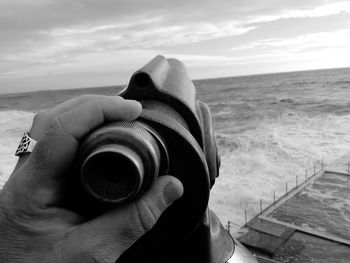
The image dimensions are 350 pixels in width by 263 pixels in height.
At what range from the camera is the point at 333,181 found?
9477 mm

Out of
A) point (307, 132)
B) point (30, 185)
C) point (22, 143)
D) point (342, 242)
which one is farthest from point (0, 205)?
point (307, 132)

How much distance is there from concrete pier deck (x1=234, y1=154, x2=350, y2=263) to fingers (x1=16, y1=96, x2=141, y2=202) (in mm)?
5154

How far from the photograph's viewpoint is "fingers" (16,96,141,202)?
0.84m

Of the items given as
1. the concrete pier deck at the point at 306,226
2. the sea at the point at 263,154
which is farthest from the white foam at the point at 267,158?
the concrete pier deck at the point at 306,226

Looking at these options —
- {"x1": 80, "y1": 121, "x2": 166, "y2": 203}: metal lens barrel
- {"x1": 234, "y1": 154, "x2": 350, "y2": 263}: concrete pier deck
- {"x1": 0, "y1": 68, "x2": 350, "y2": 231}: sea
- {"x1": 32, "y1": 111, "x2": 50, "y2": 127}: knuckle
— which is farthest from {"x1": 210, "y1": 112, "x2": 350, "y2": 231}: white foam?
{"x1": 80, "y1": 121, "x2": 166, "y2": 203}: metal lens barrel

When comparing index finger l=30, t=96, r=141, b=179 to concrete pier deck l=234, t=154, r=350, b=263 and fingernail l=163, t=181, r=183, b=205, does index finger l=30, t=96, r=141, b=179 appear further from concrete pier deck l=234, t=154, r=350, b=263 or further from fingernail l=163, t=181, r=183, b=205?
concrete pier deck l=234, t=154, r=350, b=263

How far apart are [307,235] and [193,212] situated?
609cm

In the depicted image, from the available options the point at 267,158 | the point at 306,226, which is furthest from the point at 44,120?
the point at 267,158

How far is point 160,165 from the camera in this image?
36.7 inches

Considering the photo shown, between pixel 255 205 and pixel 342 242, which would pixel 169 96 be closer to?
pixel 342 242

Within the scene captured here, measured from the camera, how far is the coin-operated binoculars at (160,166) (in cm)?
77

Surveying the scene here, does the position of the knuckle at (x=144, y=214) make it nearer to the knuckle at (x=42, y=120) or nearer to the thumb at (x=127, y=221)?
the thumb at (x=127, y=221)

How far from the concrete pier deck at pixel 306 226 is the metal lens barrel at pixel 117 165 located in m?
5.18

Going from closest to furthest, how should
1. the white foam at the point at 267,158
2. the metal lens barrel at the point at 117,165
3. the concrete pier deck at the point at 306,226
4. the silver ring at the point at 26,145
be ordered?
the metal lens barrel at the point at 117,165, the silver ring at the point at 26,145, the concrete pier deck at the point at 306,226, the white foam at the point at 267,158
